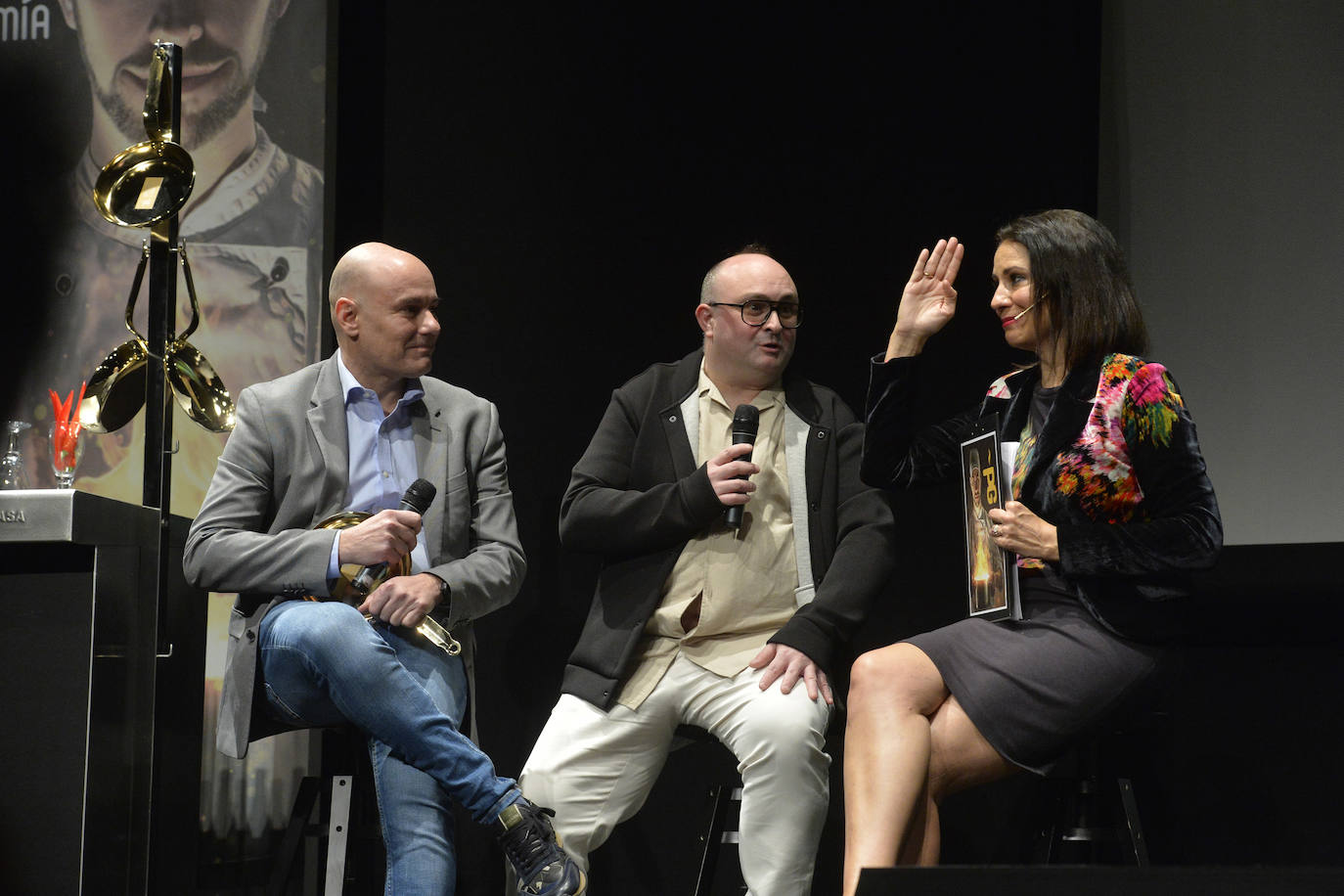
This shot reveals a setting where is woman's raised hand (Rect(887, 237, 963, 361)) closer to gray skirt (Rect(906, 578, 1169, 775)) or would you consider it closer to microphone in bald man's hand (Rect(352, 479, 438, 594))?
gray skirt (Rect(906, 578, 1169, 775))

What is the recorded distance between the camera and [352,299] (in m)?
3.44

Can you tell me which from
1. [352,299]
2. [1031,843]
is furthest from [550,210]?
[1031,843]

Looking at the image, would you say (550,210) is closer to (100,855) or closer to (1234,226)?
(1234,226)

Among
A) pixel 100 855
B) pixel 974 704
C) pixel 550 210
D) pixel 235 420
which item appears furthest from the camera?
pixel 550 210

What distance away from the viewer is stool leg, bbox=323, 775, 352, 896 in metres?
2.94

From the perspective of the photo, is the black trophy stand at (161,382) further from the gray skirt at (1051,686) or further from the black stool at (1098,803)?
the black stool at (1098,803)

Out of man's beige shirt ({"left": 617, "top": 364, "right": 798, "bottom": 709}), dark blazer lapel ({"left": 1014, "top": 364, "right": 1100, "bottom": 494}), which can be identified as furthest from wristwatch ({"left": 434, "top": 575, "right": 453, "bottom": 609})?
dark blazer lapel ({"left": 1014, "top": 364, "right": 1100, "bottom": 494})

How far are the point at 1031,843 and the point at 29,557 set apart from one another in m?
2.70

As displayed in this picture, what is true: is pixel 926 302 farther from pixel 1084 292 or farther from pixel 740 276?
pixel 740 276

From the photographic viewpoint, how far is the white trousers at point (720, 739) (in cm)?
299

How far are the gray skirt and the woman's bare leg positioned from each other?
90mm

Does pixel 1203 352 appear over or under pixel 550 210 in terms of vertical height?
under

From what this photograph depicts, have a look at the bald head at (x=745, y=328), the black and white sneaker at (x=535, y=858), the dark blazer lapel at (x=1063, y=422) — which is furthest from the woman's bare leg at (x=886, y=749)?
the bald head at (x=745, y=328)

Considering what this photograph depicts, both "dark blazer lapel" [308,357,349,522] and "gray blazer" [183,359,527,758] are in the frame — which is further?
"dark blazer lapel" [308,357,349,522]
